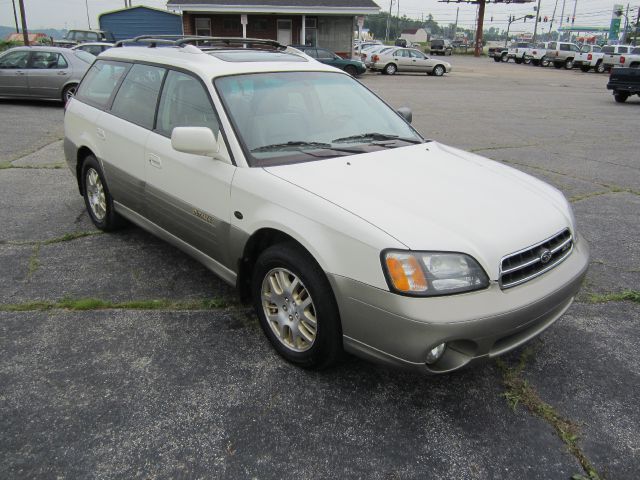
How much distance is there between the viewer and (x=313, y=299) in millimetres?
2705

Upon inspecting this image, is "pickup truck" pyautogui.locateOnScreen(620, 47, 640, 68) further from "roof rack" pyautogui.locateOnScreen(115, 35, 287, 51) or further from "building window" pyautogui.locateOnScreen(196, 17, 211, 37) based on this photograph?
"roof rack" pyautogui.locateOnScreen(115, 35, 287, 51)

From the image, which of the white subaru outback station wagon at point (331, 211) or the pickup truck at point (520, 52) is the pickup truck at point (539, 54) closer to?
the pickup truck at point (520, 52)

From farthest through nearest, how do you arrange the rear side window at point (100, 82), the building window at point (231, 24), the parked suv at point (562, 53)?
1. the parked suv at point (562, 53)
2. the building window at point (231, 24)
3. the rear side window at point (100, 82)

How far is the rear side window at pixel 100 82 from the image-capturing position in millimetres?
4629

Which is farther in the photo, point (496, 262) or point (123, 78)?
point (123, 78)

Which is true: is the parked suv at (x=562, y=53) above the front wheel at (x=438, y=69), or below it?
above

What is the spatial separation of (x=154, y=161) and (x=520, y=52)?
47.6 meters

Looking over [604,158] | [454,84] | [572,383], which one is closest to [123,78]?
[572,383]

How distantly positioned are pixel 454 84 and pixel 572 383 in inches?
906

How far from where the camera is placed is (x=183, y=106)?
3.69m

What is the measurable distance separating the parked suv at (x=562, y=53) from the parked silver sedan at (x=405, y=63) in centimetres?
1465

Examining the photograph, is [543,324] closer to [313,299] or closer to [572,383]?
[572,383]

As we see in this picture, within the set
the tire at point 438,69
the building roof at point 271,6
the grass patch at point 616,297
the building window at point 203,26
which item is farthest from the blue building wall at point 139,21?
the grass patch at point 616,297

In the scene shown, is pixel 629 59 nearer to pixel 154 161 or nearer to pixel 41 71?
pixel 41 71
